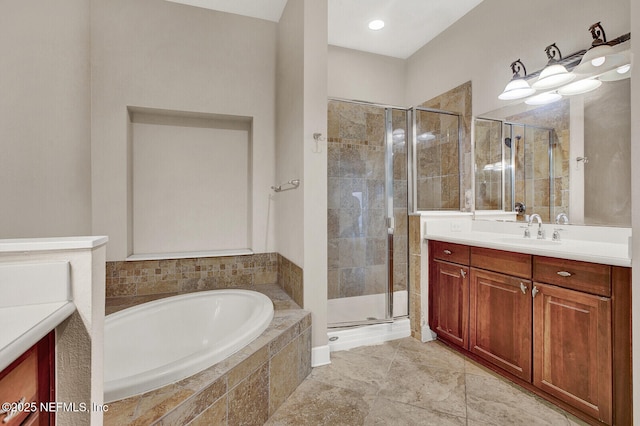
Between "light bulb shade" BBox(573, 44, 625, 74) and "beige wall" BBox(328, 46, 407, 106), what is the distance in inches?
75.0

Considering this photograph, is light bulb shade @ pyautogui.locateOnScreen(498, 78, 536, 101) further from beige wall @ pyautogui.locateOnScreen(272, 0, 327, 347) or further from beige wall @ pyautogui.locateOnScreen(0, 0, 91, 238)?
beige wall @ pyautogui.locateOnScreen(0, 0, 91, 238)

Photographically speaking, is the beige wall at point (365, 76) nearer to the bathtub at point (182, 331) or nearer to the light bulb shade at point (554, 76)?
the light bulb shade at point (554, 76)

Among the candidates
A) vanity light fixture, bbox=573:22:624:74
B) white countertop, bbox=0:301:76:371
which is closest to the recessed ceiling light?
A: vanity light fixture, bbox=573:22:624:74

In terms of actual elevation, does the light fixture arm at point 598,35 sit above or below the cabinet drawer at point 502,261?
above

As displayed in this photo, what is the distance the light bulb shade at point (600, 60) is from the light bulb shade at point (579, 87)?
0.21ft

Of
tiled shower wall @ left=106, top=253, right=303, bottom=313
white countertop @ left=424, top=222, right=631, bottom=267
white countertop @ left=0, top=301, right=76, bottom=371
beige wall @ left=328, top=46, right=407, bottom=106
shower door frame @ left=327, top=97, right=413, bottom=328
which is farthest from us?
beige wall @ left=328, top=46, right=407, bottom=106

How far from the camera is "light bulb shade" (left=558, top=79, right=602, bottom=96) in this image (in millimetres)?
1876

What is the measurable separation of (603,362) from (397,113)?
221 centimetres

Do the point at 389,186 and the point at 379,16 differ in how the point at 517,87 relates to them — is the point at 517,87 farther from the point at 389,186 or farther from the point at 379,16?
the point at 379,16

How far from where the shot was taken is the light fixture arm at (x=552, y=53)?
207 centimetres

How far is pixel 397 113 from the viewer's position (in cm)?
278

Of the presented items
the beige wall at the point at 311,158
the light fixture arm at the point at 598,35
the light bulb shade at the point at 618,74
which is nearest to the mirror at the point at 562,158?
the light bulb shade at the point at 618,74

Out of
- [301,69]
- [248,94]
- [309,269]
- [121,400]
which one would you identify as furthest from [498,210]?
[121,400]

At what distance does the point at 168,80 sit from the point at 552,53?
2.92 m
